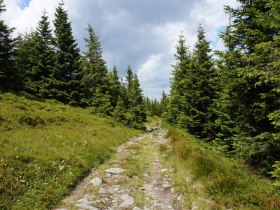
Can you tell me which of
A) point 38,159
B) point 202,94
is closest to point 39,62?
point 202,94

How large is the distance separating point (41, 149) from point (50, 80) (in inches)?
921

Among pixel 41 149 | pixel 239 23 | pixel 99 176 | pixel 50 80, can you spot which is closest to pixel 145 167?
pixel 99 176

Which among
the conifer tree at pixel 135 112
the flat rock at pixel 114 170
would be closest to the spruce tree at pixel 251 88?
the flat rock at pixel 114 170

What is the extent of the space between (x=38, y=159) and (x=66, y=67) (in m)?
25.7

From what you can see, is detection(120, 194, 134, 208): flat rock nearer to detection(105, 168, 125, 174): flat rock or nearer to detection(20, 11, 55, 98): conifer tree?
detection(105, 168, 125, 174): flat rock

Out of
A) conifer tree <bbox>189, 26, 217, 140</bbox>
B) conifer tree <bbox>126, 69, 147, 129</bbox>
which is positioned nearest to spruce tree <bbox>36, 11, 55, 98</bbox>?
conifer tree <bbox>126, 69, 147, 129</bbox>

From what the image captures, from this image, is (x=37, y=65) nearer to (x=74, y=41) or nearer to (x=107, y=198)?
(x=74, y=41)

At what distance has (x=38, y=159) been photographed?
10836 millimetres

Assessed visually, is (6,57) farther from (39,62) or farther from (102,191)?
Result: (102,191)

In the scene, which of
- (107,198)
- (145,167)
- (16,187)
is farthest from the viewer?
(145,167)

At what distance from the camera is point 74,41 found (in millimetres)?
36625

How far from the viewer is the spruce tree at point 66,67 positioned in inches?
1348

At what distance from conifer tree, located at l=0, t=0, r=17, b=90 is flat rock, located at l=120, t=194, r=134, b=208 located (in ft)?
74.2

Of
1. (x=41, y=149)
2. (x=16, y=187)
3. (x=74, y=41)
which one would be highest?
(x=74, y=41)
